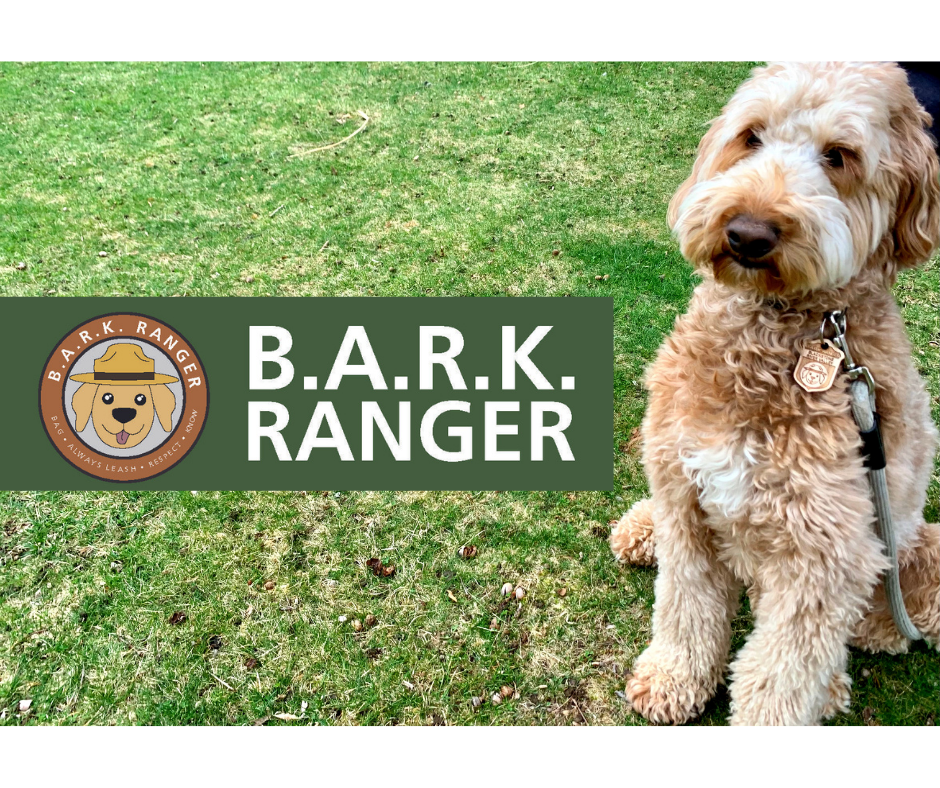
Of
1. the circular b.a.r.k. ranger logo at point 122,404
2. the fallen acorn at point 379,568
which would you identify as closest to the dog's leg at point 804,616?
the fallen acorn at point 379,568

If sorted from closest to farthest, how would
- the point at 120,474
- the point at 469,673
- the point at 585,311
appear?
the point at 469,673, the point at 120,474, the point at 585,311

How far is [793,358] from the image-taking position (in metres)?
2.18

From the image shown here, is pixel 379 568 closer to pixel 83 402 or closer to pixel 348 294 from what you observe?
pixel 83 402

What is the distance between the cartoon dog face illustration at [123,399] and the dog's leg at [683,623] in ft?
9.84

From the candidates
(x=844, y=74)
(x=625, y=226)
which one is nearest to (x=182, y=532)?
(x=844, y=74)

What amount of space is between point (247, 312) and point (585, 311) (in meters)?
2.41

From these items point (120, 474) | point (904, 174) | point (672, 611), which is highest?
point (904, 174)

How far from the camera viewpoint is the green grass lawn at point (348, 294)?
307cm

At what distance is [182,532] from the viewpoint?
371 centimetres

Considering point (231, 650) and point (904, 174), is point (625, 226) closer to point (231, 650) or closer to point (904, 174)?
point (904, 174)

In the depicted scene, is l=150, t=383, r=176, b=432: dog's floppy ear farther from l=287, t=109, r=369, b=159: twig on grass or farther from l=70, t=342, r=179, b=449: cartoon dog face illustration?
l=287, t=109, r=369, b=159: twig on grass

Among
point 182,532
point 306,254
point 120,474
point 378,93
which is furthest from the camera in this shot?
point 378,93

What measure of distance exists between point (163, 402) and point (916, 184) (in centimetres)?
393

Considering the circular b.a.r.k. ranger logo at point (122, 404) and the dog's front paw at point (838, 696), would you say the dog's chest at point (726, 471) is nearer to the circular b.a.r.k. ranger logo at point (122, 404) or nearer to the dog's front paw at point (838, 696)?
the dog's front paw at point (838, 696)
